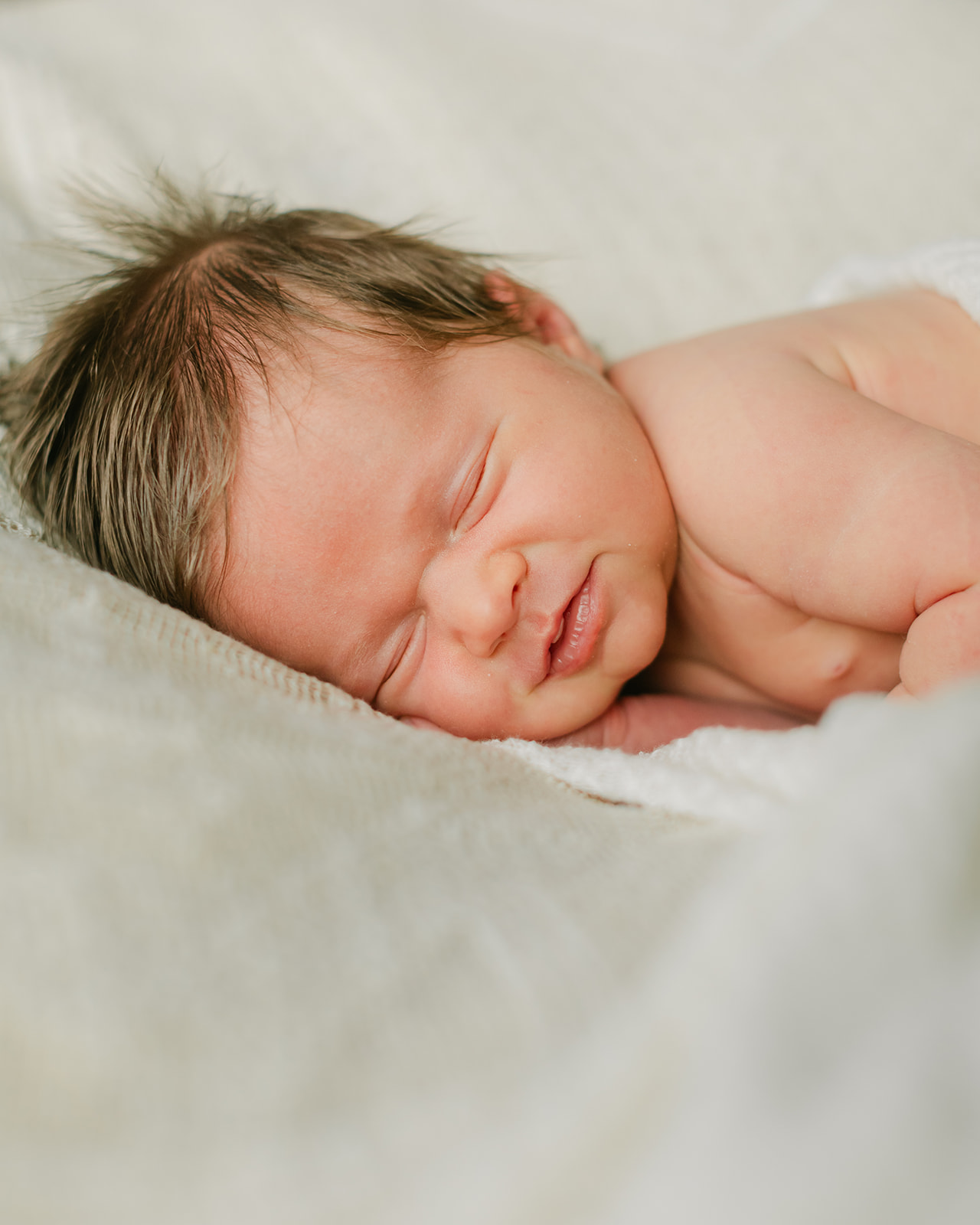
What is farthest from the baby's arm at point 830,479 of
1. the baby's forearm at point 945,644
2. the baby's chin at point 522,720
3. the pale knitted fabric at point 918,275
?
the baby's chin at point 522,720

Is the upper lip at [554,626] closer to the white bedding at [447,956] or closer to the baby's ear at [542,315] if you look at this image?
the white bedding at [447,956]

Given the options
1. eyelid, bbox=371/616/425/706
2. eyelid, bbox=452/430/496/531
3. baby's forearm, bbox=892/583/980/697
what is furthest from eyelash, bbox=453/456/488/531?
baby's forearm, bbox=892/583/980/697

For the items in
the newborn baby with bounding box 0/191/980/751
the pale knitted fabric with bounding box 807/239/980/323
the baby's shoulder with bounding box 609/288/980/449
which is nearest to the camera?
the newborn baby with bounding box 0/191/980/751

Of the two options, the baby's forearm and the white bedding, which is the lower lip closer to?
the white bedding

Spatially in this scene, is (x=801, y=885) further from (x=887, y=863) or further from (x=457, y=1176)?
(x=457, y=1176)

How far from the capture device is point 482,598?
833mm

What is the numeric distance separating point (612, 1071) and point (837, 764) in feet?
0.56

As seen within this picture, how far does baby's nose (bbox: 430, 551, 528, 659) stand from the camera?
32.8 inches

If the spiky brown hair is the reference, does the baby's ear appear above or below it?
above

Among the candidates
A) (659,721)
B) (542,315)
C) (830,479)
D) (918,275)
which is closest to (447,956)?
(830,479)

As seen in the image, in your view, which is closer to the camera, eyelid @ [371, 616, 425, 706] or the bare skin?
the bare skin

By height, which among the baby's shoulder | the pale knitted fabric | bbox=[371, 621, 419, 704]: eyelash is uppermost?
the pale knitted fabric

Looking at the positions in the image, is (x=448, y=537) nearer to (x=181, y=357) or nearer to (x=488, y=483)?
(x=488, y=483)

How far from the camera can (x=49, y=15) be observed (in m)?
1.49
